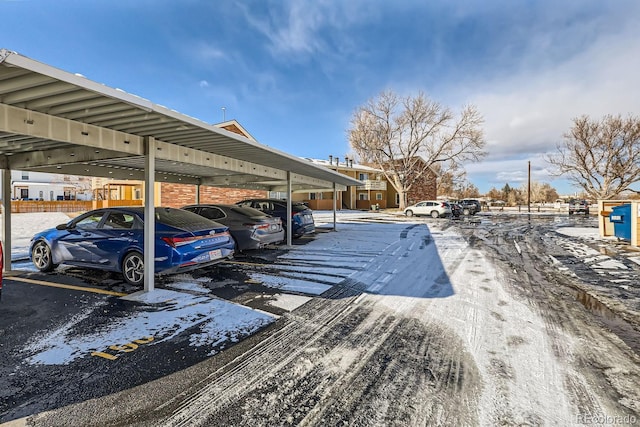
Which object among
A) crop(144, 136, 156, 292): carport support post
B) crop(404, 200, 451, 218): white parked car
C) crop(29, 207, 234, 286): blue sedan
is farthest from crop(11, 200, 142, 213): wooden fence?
crop(404, 200, 451, 218): white parked car

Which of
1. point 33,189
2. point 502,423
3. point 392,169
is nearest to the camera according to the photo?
point 502,423

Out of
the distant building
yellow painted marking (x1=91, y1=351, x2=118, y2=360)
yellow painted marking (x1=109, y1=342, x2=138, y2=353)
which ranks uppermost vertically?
the distant building

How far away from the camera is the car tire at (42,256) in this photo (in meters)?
6.50

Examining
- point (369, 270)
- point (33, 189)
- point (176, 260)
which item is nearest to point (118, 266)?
point (176, 260)

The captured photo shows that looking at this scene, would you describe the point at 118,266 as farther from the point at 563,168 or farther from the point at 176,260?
the point at 563,168

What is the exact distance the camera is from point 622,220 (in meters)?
10.7

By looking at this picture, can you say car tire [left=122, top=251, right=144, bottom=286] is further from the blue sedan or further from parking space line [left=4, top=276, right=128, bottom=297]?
parking space line [left=4, top=276, right=128, bottom=297]

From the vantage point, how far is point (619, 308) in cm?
447

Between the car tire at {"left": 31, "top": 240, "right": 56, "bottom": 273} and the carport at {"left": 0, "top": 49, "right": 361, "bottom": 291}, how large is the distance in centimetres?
85

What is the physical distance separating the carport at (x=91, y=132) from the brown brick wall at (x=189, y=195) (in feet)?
30.4

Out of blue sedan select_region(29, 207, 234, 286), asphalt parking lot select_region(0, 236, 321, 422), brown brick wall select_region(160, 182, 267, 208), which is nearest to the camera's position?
asphalt parking lot select_region(0, 236, 321, 422)

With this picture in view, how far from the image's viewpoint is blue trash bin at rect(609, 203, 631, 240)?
10.3 metres

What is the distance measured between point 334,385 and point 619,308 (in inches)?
179

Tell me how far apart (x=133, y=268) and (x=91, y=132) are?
241 centimetres
